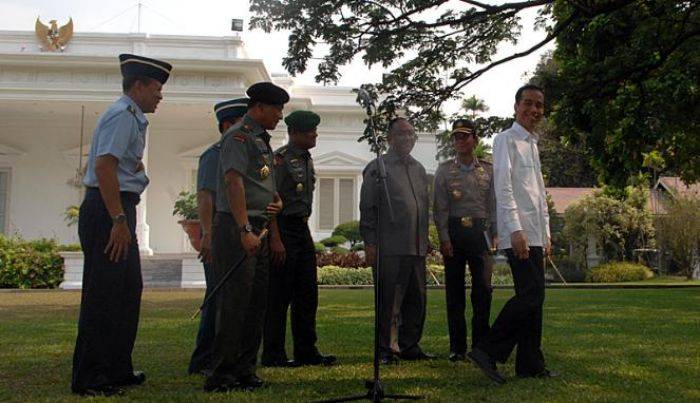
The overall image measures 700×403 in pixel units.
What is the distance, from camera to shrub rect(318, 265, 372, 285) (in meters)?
20.4

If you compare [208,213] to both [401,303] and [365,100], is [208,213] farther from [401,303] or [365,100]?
[401,303]

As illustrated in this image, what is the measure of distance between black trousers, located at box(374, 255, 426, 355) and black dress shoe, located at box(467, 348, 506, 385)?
3.47 ft

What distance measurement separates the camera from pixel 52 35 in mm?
24344

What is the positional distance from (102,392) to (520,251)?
9.01 ft

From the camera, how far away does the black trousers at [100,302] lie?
431cm

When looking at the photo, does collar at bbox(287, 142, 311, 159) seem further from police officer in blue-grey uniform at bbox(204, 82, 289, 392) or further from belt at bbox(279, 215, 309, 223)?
police officer in blue-grey uniform at bbox(204, 82, 289, 392)

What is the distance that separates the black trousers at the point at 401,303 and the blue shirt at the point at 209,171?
4.78ft

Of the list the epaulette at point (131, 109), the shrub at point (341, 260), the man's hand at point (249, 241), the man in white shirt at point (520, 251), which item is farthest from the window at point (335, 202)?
the man's hand at point (249, 241)

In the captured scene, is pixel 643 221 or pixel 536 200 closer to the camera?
pixel 536 200

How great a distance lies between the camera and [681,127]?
13.0m

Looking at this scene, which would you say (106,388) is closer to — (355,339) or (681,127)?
(355,339)

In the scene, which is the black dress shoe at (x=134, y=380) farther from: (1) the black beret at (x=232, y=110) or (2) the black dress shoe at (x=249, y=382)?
(1) the black beret at (x=232, y=110)

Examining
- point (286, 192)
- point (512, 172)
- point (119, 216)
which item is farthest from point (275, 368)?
point (512, 172)

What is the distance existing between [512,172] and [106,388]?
299 cm
